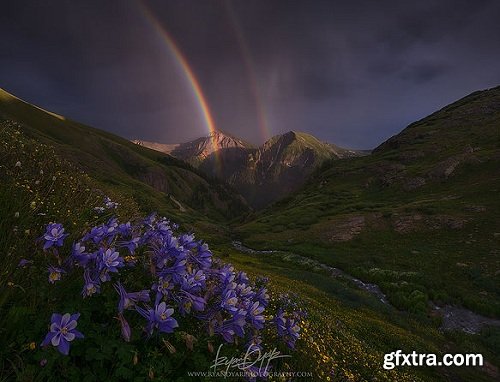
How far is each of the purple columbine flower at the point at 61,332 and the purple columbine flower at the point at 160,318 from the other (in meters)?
0.52

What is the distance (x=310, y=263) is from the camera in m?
41.2

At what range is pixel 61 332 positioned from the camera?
2443 mm

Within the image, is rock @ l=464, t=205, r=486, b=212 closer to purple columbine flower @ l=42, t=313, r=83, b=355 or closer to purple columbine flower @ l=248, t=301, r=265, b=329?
purple columbine flower @ l=248, t=301, r=265, b=329

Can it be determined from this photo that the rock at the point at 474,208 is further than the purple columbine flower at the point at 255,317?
Yes

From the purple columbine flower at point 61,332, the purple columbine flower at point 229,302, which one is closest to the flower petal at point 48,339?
the purple columbine flower at point 61,332

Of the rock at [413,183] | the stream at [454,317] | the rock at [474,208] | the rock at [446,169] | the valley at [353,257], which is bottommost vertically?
the stream at [454,317]

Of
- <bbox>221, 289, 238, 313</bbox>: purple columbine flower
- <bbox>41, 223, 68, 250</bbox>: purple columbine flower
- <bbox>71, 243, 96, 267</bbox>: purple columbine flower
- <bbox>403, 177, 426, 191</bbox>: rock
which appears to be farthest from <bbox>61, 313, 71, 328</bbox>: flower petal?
<bbox>403, 177, 426, 191</bbox>: rock

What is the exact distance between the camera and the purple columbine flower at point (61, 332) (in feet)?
7.82

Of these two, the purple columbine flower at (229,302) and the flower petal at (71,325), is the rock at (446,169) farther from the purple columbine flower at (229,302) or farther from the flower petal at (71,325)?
the flower petal at (71,325)

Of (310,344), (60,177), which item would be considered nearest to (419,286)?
(310,344)

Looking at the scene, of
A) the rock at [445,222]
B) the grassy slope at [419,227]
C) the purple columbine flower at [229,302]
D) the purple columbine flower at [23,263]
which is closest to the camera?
the purple columbine flower at [23,263]

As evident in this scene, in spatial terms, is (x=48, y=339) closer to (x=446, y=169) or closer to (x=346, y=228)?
(x=346, y=228)

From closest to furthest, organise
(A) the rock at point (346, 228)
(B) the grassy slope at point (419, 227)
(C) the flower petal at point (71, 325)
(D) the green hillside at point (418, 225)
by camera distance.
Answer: (C) the flower petal at point (71, 325)
(B) the grassy slope at point (419, 227)
(D) the green hillside at point (418, 225)
(A) the rock at point (346, 228)

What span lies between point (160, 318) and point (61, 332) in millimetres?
737
